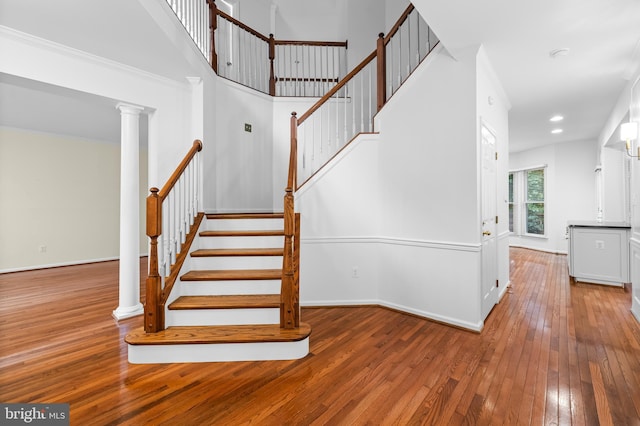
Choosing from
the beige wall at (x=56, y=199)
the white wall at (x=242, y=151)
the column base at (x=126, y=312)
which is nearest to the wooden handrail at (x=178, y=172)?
the white wall at (x=242, y=151)

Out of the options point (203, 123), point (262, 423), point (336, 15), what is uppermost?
point (336, 15)

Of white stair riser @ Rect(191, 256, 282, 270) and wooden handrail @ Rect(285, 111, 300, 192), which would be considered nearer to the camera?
wooden handrail @ Rect(285, 111, 300, 192)

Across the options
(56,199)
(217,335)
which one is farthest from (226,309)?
(56,199)

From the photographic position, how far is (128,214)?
10.3ft

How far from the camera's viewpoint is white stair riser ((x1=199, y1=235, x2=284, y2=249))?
10.6 feet

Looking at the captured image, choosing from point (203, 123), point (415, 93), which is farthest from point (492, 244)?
point (203, 123)

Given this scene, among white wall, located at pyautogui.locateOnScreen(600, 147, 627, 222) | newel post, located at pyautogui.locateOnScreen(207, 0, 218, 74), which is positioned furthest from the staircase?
white wall, located at pyautogui.locateOnScreen(600, 147, 627, 222)

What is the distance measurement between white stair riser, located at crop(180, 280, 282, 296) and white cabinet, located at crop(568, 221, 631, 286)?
472 cm

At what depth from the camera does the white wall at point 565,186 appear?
22.1ft

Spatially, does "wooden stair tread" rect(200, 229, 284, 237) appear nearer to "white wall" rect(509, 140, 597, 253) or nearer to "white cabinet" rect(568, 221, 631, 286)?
"white cabinet" rect(568, 221, 631, 286)

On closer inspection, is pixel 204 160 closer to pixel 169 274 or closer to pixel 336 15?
pixel 169 274

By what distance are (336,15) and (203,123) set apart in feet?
14.3

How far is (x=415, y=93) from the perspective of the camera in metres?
3.14

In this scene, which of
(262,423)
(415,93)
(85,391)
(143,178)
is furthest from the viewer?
(143,178)
